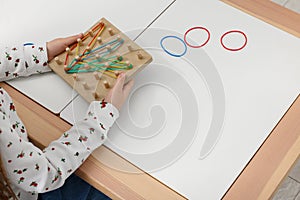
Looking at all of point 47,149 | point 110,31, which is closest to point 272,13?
point 110,31

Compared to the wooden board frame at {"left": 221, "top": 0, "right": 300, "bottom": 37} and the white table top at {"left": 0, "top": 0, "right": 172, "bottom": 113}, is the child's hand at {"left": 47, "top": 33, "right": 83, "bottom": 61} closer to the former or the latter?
the white table top at {"left": 0, "top": 0, "right": 172, "bottom": 113}

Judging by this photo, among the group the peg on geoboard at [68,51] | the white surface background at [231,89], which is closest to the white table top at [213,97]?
the white surface background at [231,89]

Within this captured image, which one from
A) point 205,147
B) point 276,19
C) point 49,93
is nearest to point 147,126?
point 205,147

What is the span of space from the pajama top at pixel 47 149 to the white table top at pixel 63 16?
0.71 ft

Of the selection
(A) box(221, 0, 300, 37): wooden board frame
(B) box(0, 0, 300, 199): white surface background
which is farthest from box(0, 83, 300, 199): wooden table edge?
(A) box(221, 0, 300, 37): wooden board frame

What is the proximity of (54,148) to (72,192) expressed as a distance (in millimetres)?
192

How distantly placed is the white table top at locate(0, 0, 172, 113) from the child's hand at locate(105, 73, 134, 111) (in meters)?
0.14

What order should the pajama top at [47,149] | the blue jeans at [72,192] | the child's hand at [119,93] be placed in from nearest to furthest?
the pajama top at [47,149] → the child's hand at [119,93] → the blue jeans at [72,192]

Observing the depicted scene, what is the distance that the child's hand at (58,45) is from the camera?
1.09 meters

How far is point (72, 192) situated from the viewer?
1113mm

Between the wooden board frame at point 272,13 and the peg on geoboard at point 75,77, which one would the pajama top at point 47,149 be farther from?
the wooden board frame at point 272,13

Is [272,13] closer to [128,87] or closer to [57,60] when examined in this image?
[128,87]

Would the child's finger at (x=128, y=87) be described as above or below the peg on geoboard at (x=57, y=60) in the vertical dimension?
above

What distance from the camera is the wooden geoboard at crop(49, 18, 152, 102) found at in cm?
104
